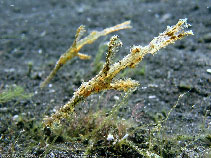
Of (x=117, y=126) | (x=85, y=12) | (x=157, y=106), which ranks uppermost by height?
(x=85, y=12)

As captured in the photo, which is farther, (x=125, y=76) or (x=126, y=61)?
(x=125, y=76)

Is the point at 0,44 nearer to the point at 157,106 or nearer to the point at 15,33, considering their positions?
the point at 15,33

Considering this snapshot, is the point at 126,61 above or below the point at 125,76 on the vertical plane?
above

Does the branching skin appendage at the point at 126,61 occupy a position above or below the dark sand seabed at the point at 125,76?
above

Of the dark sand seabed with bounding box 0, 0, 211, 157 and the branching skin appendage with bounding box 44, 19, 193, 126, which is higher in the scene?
the branching skin appendage with bounding box 44, 19, 193, 126

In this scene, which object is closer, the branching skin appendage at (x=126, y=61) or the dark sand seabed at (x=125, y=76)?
the branching skin appendage at (x=126, y=61)

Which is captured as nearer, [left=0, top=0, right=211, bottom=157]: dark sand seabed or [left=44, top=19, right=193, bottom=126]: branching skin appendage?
[left=44, top=19, right=193, bottom=126]: branching skin appendage

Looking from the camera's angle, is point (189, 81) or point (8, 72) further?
point (8, 72)

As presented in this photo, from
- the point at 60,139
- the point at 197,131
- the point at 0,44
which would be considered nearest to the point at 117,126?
the point at 60,139
